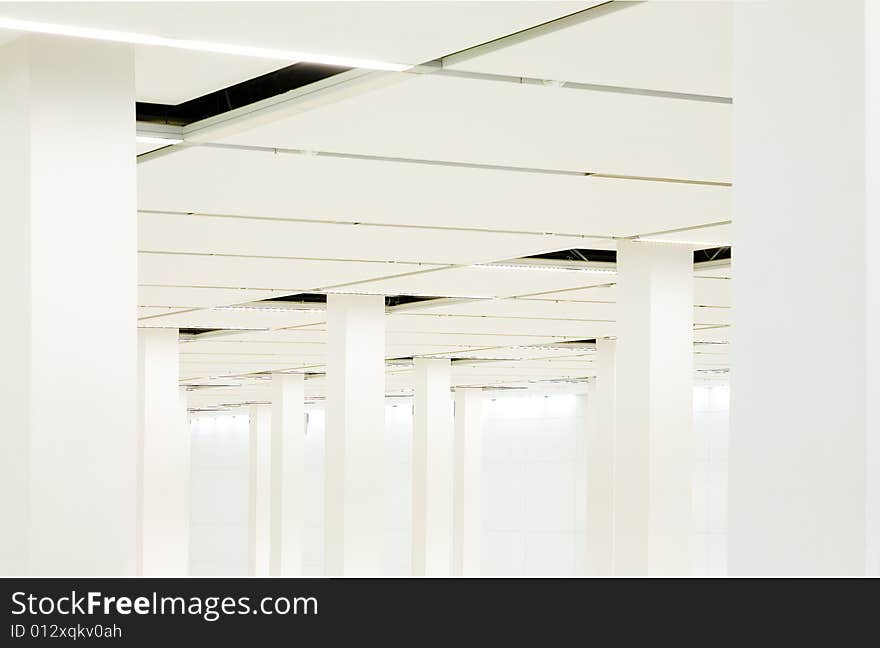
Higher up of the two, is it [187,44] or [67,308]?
[187,44]

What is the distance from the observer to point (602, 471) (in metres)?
40.8

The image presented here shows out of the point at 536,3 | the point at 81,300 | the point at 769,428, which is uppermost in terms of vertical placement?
the point at 536,3

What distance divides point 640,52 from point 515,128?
287 cm

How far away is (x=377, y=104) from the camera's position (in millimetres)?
13258

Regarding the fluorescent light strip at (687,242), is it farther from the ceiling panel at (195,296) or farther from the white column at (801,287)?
the white column at (801,287)

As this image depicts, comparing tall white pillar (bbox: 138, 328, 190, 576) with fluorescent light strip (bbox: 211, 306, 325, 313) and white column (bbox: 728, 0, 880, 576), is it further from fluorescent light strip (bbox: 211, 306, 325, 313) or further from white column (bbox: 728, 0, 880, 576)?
white column (bbox: 728, 0, 880, 576)

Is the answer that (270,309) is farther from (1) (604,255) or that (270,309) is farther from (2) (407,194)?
(2) (407,194)

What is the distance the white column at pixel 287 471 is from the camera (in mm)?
46719

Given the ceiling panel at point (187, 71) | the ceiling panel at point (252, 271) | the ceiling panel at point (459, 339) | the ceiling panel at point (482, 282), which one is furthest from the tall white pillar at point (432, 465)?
the ceiling panel at point (187, 71)

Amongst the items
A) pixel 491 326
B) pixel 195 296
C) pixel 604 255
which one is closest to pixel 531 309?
pixel 491 326
